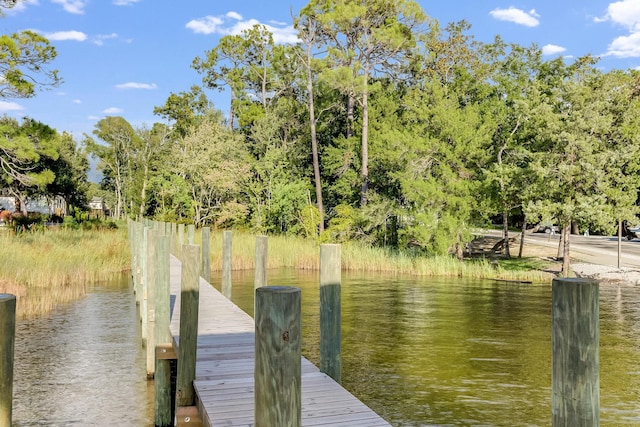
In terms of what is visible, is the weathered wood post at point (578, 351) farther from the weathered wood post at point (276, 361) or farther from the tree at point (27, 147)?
the tree at point (27, 147)

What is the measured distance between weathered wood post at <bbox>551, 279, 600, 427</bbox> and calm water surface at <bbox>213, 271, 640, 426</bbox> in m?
5.58

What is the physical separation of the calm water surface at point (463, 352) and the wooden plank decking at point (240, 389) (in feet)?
8.18

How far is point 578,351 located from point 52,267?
19.1m

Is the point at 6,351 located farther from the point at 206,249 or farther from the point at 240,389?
the point at 206,249

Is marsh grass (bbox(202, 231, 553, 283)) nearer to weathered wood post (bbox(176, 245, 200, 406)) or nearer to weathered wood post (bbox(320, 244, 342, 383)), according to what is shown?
weathered wood post (bbox(176, 245, 200, 406))

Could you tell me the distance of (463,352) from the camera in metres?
11.9

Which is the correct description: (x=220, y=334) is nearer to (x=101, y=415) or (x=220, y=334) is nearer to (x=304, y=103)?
(x=101, y=415)

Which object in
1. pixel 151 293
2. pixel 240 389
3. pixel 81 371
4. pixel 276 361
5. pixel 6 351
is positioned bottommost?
pixel 81 371

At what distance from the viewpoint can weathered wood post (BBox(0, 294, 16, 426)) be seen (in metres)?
3.51

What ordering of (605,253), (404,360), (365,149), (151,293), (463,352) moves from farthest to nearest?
(365,149), (605,253), (463,352), (404,360), (151,293)

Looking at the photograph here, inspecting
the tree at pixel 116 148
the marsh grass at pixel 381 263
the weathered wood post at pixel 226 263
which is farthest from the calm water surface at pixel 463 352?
the tree at pixel 116 148

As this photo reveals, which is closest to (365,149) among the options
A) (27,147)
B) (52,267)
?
(27,147)

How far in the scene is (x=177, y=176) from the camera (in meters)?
37.8

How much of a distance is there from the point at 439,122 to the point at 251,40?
23.0 metres
